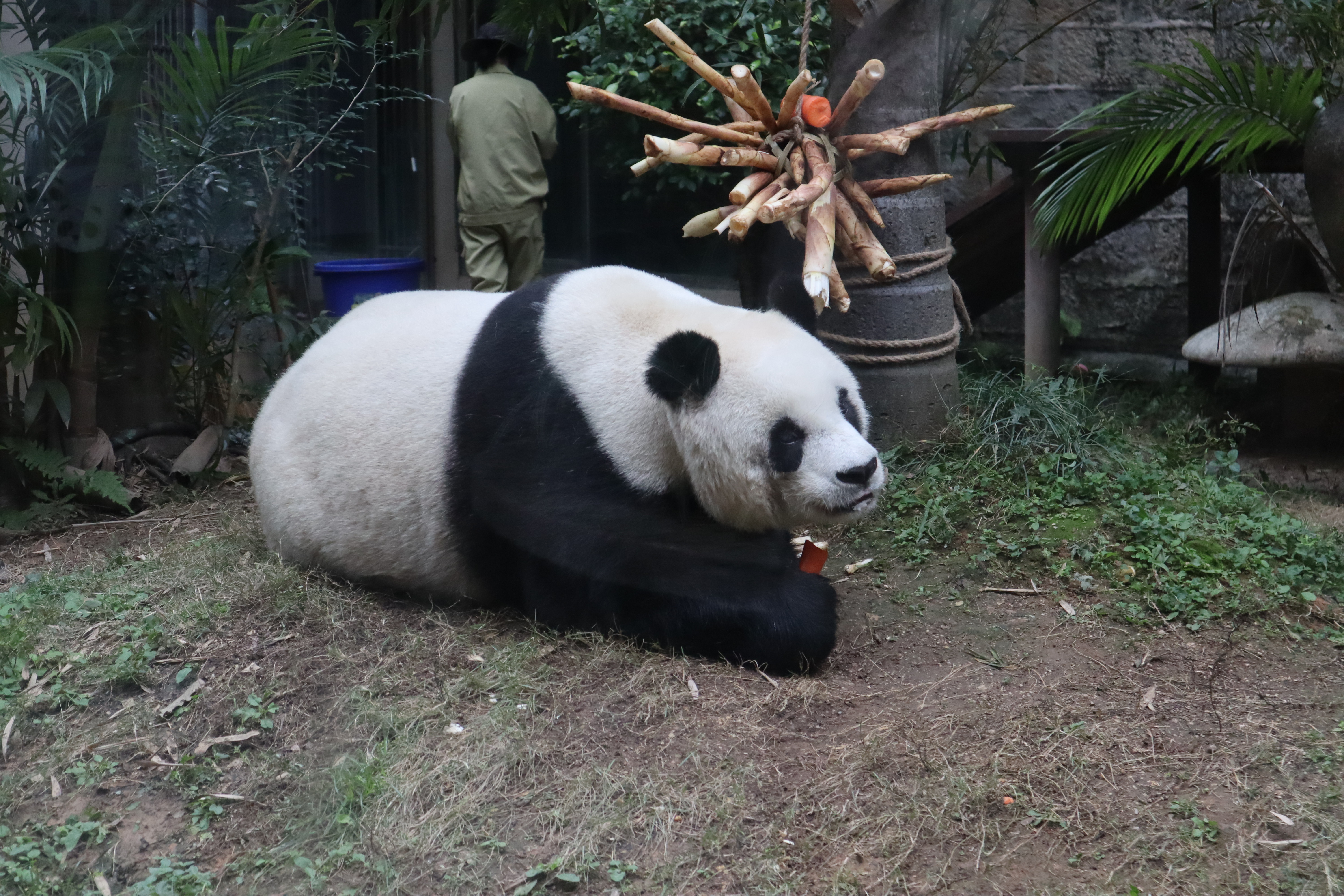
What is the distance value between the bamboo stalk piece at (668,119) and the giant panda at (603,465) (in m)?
0.56

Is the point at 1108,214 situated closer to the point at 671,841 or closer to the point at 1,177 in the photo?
the point at 671,841

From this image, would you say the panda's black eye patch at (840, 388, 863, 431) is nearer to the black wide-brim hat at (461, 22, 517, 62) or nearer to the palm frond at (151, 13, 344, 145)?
the palm frond at (151, 13, 344, 145)

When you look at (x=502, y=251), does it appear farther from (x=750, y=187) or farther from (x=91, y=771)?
(x=91, y=771)

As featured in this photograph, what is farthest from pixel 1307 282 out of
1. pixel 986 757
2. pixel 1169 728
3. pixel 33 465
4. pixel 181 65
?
pixel 33 465

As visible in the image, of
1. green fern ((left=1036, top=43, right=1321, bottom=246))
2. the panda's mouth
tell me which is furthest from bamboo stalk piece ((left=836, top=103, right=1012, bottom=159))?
the panda's mouth

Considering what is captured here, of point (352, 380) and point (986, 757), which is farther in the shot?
point (352, 380)

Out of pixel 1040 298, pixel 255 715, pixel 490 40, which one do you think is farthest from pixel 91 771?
pixel 490 40

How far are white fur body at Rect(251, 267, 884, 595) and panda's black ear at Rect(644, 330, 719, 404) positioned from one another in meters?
0.04

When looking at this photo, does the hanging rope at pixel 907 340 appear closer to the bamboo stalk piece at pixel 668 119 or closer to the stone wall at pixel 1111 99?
the bamboo stalk piece at pixel 668 119

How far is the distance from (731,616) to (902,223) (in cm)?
215

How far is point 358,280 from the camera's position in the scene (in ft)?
23.5

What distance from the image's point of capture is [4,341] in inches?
199

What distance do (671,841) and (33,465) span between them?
3.92 metres

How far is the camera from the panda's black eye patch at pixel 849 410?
3.32 metres
